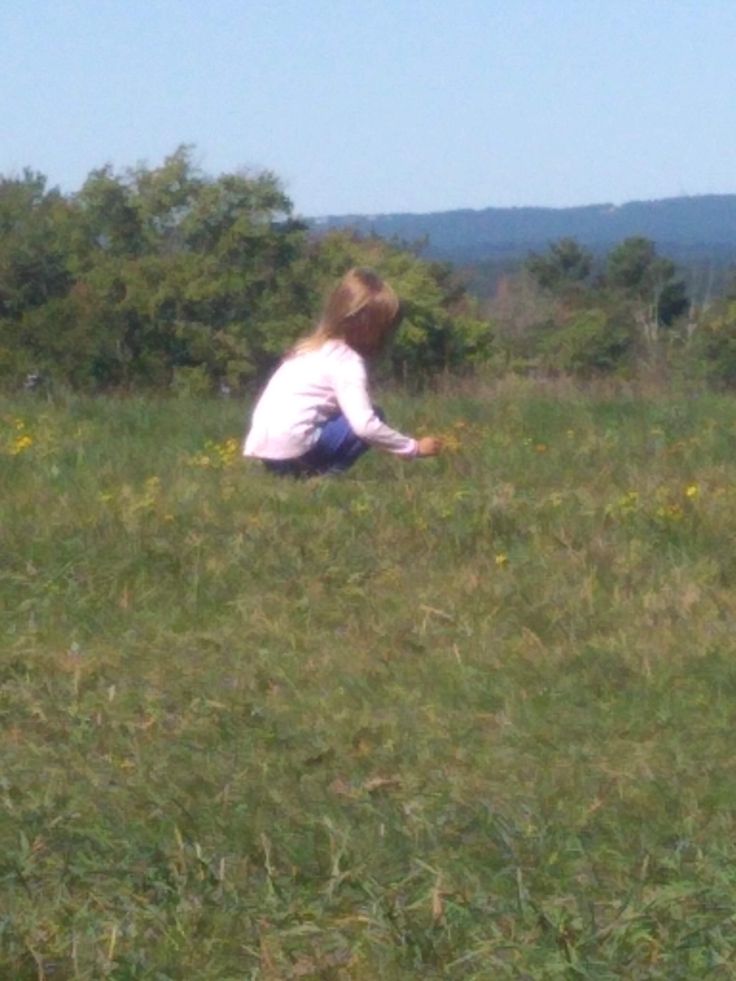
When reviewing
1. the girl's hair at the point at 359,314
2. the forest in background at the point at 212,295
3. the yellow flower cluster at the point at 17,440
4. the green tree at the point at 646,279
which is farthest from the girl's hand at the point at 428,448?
the green tree at the point at 646,279

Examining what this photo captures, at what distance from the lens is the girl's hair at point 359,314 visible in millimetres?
7719

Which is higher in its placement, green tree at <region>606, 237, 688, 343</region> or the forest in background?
the forest in background

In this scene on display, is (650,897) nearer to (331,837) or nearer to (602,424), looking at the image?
(331,837)

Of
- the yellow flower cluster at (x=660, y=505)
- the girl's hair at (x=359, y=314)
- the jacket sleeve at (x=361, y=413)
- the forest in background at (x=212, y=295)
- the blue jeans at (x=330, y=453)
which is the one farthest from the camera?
the forest in background at (x=212, y=295)

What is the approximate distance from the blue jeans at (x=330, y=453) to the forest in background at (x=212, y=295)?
16666 mm

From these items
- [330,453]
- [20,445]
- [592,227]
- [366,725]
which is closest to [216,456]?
[330,453]

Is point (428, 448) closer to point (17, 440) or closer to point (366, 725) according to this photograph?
point (17, 440)

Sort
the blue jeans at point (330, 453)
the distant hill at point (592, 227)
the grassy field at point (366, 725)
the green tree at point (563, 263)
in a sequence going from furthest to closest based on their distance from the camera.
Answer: the distant hill at point (592, 227) → the green tree at point (563, 263) → the blue jeans at point (330, 453) → the grassy field at point (366, 725)

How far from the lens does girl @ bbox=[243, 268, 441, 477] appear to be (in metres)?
7.43

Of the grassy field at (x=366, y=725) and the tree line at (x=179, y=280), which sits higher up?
the grassy field at (x=366, y=725)

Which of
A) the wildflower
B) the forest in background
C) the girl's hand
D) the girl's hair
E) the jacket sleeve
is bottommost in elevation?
the forest in background

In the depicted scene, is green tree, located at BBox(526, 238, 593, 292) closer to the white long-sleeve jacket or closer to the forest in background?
the forest in background

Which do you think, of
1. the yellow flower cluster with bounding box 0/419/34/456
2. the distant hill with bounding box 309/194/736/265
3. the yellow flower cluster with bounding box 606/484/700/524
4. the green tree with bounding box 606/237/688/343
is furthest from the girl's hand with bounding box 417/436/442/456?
the distant hill with bounding box 309/194/736/265

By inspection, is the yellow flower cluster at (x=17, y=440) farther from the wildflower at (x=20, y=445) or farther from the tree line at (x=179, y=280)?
the tree line at (x=179, y=280)
